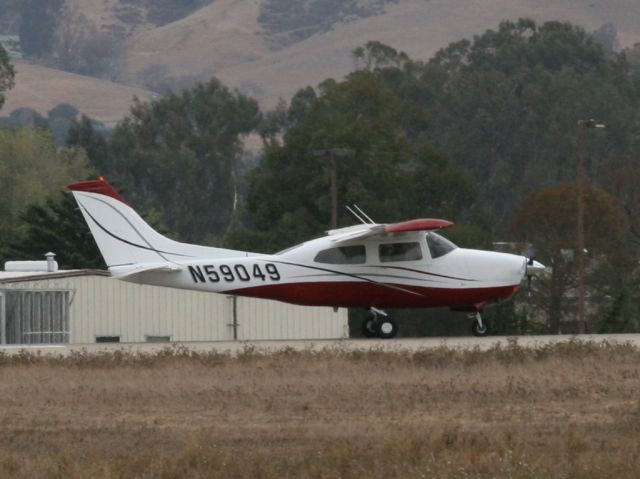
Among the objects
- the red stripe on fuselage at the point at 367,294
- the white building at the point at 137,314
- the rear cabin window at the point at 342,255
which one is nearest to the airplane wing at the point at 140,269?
the red stripe on fuselage at the point at 367,294

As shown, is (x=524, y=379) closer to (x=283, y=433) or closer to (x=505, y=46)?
(x=283, y=433)

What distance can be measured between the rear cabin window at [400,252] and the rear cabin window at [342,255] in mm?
369

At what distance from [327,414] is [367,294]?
12173 millimetres

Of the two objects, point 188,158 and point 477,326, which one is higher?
point 188,158

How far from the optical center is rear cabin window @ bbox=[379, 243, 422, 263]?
3047 cm

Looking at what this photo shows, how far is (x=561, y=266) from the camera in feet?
181

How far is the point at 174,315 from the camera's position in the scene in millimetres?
38844

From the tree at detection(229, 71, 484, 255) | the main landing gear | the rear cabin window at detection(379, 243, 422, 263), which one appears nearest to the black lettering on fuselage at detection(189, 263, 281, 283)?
Result: the rear cabin window at detection(379, 243, 422, 263)

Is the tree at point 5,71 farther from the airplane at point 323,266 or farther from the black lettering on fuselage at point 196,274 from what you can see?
the black lettering on fuselage at point 196,274

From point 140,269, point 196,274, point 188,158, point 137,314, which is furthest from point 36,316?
point 188,158

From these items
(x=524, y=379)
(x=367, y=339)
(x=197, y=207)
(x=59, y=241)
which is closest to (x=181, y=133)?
(x=197, y=207)

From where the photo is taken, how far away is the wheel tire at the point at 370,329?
3144 centimetres

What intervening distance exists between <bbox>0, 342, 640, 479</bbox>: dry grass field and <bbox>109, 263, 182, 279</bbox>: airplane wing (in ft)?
12.2

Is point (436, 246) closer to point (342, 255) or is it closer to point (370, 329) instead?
point (342, 255)
